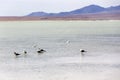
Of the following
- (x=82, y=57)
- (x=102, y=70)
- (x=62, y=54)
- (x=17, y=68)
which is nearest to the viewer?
(x=102, y=70)

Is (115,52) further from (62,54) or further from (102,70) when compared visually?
(102,70)

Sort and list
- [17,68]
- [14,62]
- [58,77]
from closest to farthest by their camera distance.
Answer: [58,77] < [17,68] < [14,62]

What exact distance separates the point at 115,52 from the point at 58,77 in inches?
290

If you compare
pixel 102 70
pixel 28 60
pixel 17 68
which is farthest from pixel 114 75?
pixel 28 60

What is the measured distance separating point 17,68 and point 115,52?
622cm

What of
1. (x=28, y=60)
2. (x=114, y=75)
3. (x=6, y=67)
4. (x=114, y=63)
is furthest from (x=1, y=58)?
(x=114, y=75)

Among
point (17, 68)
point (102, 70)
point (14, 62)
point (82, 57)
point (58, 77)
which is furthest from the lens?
point (82, 57)

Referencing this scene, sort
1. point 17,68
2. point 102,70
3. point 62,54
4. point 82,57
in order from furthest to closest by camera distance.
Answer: point 62,54
point 82,57
point 17,68
point 102,70

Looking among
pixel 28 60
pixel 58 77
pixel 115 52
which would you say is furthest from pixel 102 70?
pixel 115 52

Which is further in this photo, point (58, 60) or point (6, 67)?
point (58, 60)

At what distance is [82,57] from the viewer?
1775cm

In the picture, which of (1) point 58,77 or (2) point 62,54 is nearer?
(1) point 58,77

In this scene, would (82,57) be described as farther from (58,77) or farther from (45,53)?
(58,77)

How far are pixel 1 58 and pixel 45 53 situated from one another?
8.16ft
